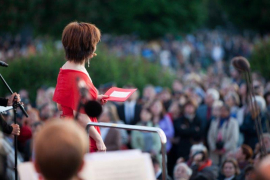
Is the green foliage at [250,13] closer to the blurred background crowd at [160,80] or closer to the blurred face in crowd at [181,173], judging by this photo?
the blurred background crowd at [160,80]

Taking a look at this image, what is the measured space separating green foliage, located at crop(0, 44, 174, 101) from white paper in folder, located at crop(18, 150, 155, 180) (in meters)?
13.2

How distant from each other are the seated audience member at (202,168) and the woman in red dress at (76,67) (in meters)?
3.68

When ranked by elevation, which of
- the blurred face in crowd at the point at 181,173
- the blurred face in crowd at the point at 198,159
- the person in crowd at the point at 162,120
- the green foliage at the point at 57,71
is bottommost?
the blurred face in crowd at the point at 181,173

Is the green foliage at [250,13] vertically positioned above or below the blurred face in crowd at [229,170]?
above

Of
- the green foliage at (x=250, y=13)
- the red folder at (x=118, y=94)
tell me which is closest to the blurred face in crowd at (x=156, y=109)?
the red folder at (x=118, y=94)

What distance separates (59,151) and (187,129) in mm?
8180

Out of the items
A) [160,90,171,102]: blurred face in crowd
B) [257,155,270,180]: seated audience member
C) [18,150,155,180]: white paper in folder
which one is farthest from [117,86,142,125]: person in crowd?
[257,155,270,180]: seated audience member

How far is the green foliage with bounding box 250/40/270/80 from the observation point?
62.1 ft

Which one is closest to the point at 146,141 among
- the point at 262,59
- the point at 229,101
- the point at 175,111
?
the point at 175,111

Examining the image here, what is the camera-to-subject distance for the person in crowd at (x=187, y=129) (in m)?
10.3

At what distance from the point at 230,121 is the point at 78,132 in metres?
7.93

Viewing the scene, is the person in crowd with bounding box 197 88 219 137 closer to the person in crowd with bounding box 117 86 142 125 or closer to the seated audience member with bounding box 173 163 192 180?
the person in crowd with bounding box 117 86 142 125

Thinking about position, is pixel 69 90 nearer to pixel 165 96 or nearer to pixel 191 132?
pixel 191 132

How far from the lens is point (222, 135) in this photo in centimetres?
1018
